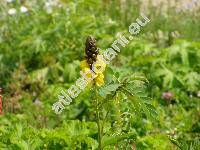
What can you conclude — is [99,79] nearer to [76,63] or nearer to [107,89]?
[107,89]

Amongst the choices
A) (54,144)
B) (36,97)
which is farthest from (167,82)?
(54,144)

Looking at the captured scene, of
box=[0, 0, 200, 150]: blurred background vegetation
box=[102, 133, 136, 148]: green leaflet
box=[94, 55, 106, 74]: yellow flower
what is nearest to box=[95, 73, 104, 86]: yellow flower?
box=[94, 55, 106, 74]: yellow flower

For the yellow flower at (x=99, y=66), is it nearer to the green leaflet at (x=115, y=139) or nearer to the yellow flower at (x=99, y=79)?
the yellow flower at (x=99, y=79)

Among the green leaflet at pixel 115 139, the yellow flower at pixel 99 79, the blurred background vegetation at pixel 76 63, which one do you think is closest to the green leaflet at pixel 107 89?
the yellow flower at pixel 99 79

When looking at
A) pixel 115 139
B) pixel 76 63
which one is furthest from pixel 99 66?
pixel 76 63

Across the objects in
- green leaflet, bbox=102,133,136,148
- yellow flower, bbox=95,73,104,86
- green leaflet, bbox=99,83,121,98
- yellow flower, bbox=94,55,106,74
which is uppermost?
yellow flower, bbox=94,55,106,74

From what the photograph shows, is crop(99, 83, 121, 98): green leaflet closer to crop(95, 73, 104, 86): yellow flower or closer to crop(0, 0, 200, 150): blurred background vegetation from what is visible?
crop(95, 73, 104, 86): yellow flower

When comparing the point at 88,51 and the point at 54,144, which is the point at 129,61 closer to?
the point at 54,144

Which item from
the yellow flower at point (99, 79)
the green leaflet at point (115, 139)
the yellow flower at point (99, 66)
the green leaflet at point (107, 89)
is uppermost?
the yellow flower at point (99, 66)
